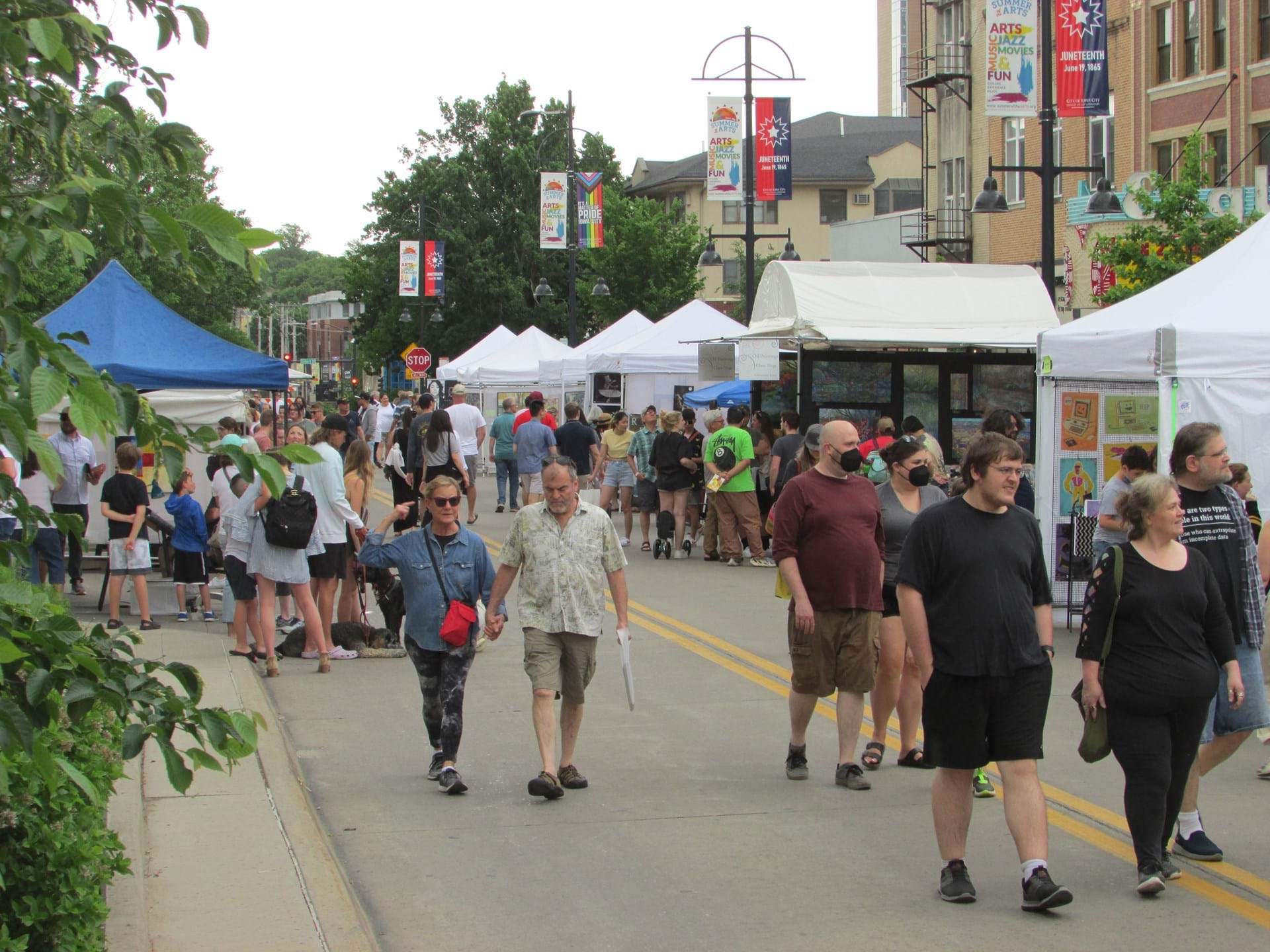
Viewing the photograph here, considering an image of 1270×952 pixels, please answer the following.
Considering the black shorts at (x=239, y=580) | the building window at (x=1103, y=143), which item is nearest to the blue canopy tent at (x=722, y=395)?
the black shorts at (x=239, y=580)

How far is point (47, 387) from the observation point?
8.41 ft

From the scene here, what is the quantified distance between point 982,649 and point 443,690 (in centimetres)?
320

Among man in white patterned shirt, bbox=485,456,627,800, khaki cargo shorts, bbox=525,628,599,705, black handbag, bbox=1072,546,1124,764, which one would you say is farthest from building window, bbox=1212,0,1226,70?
black handbag, bbox=1072,546,1124,764

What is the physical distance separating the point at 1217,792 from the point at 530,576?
12.1 feet

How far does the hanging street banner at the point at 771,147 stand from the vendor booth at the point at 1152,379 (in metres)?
13.5

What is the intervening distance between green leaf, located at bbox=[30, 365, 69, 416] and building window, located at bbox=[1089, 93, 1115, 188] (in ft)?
118

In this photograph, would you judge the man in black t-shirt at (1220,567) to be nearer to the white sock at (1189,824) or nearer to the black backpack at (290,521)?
the white sock at (1189,824)

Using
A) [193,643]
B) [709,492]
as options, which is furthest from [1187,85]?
[193,643]

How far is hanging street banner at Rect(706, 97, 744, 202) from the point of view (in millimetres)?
26141

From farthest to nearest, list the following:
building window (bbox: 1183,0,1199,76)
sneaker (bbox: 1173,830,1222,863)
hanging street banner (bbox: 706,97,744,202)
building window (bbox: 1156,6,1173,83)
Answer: building window (bbox: 1156,6,1173,83), building window (bbox: 1183,0,1199,76), hanging street banner (bbox: 706,97,744,202), sneaker (bbox: 1173,830,1222,863)

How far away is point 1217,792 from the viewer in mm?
7633

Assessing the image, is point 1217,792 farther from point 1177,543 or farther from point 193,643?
point 193,643

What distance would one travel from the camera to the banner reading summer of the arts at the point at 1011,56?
19969 millimetres

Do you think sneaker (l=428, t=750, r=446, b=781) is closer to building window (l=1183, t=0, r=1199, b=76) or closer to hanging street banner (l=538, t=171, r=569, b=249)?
hanging street banner (l=538, t=171, r=569, b=249)
